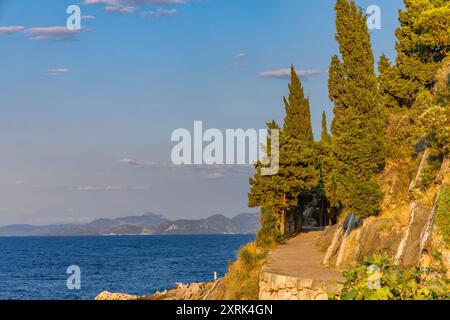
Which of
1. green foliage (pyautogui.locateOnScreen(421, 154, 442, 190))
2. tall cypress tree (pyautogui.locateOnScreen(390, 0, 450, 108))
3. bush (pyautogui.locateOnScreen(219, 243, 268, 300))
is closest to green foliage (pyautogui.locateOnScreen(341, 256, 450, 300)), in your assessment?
green foliage (pyautogui.locateOnScreen(421, 154, 442, 190))

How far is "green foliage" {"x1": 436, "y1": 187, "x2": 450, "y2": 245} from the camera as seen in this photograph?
20125mm

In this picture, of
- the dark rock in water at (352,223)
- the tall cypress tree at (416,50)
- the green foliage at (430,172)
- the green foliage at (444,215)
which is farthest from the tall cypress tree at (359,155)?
the green foliage at (444,215)

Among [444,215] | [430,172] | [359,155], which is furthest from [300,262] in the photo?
[444,215]

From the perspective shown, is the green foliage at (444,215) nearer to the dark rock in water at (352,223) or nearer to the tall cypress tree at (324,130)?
the dark rock in water at (352,223)

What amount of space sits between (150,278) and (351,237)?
221 feet

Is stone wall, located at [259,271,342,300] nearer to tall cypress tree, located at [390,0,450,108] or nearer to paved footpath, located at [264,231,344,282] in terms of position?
paved footpath, located at [264,231,344,282]

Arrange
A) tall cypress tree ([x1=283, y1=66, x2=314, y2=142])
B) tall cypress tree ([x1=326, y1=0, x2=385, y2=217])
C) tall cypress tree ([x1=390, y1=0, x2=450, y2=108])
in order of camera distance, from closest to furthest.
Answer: tall cypress tree ([x1=326, y1=0, x2=385, y2=217]) → tall cypress tree ([x1=390, y1=0, x2=450, y2=108]) → tall cypress tree ([x1=283, y1=66, x2=314, y2=142])

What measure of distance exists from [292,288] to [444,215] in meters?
7.41

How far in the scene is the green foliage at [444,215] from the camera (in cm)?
2012

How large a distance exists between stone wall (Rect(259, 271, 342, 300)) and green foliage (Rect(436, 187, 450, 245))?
14.5ft

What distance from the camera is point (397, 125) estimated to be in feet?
113
